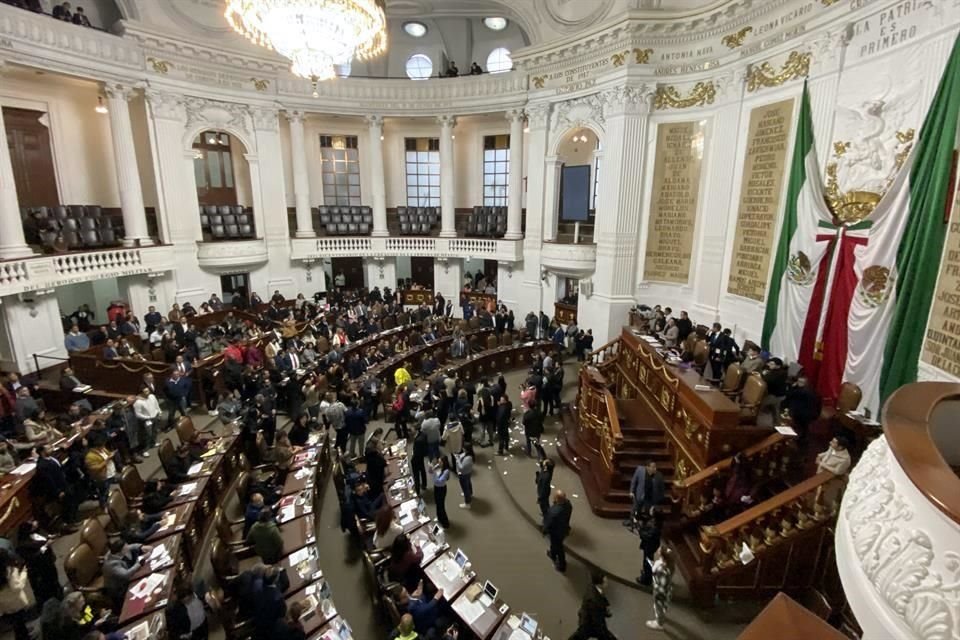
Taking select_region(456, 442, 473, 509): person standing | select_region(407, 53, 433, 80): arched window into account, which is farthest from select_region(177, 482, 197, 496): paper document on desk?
select_region(407, 53, 433, 80): arched window

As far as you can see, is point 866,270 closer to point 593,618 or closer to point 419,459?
point 593,618

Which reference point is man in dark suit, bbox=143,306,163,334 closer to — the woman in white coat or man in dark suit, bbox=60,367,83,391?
man in dark suit, bbox=60,367,83,391

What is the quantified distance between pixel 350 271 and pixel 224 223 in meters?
5.60

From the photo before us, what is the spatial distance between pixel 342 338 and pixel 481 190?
1152 cm

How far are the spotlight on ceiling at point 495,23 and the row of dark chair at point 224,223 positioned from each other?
1244cm

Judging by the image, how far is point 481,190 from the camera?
22.5 meters

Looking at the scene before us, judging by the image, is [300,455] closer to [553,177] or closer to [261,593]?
[261,593]

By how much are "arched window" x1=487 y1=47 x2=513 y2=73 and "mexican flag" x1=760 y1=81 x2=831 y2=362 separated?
1364 cm

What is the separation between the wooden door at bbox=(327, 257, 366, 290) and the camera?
70.1 ft

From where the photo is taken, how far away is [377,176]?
774 inches

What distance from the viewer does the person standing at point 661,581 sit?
17.4 ft

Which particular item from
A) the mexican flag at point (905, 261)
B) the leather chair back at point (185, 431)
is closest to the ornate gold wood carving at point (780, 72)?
the mexican flag at point (905, 261)

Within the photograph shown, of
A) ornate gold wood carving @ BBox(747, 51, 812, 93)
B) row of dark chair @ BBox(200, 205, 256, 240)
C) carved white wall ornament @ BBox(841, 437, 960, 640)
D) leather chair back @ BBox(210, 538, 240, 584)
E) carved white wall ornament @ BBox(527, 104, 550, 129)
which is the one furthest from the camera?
row of dark chair @ BBox(200, 205, 256, 240)

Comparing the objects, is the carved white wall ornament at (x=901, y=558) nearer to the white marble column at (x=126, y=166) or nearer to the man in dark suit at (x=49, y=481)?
the man in dark suit at (x=49, y=481)
